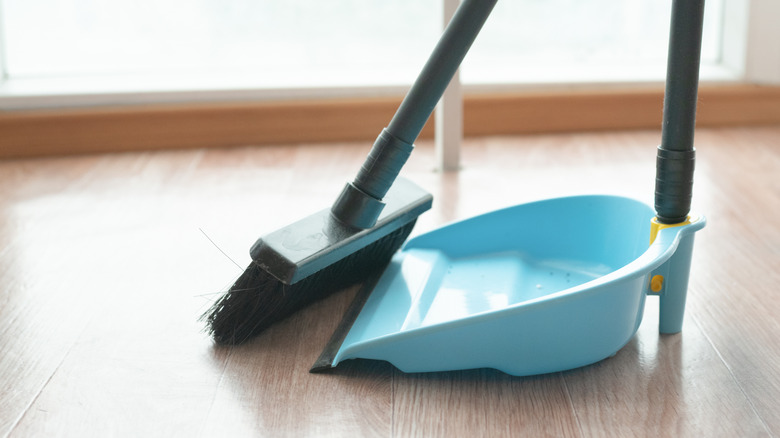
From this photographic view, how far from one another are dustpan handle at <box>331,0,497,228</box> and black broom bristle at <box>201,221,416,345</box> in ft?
0.29

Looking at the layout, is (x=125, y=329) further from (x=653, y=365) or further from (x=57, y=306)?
(x=653, y=365)

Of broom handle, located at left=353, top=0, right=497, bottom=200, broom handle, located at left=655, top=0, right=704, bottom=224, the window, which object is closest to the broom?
broom handle, located at left=353, top=0, right=497, bottom=200

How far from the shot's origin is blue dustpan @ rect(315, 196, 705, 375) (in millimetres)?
651

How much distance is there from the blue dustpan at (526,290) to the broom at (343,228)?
72 mm

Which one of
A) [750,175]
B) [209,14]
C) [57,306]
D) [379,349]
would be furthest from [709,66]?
[57,306]

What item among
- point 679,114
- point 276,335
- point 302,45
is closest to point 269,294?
point 276,335

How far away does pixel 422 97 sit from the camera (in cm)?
71

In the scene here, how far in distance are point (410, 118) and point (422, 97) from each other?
21 millimetres

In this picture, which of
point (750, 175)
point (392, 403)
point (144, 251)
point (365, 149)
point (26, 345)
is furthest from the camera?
point (365, 149)

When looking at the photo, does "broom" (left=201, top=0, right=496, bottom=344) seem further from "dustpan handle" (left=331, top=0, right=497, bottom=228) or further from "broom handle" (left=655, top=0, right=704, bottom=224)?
"broom handle" (left=655, top=0, right=704, bottom=224)

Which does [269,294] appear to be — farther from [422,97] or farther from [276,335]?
[422,97]

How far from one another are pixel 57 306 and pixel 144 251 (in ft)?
0.54

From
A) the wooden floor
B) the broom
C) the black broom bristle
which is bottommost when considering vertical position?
the wooden floor

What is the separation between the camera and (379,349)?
2.24ft
